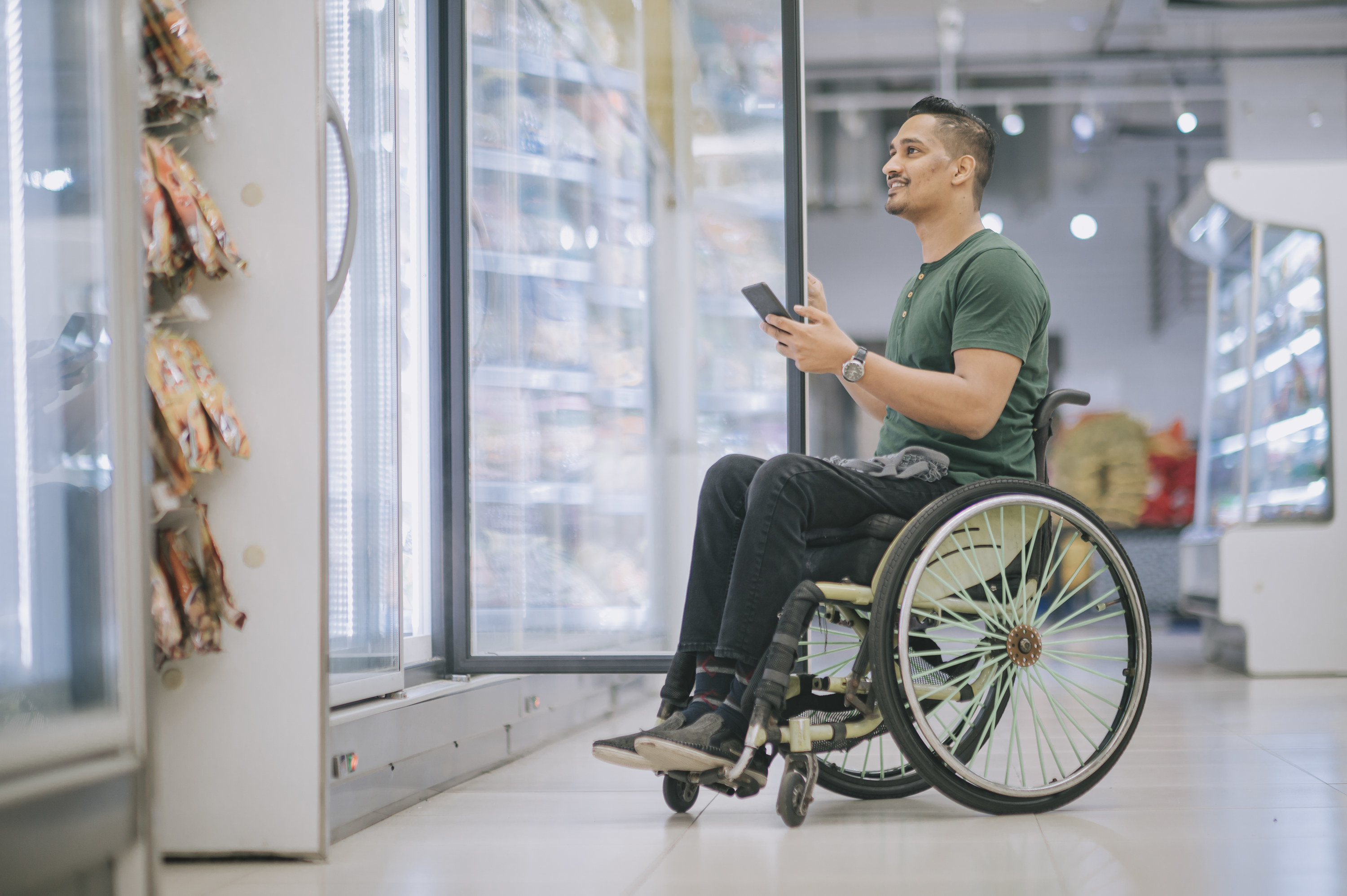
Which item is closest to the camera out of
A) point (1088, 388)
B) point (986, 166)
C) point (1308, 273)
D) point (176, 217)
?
point (176, 217)

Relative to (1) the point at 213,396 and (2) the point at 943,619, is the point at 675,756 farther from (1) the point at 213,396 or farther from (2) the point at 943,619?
(1) the point at 213,396

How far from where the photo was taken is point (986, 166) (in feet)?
6.97

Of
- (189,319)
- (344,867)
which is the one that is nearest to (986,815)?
(344,867)

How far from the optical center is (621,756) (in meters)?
1.71

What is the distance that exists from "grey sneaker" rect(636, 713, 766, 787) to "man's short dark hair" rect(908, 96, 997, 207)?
1.04 m

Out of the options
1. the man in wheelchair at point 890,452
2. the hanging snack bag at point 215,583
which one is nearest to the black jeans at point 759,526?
the man in wheelchair at point 890,452

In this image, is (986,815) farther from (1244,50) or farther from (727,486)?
(1244,50)

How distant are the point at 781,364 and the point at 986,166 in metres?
0.77

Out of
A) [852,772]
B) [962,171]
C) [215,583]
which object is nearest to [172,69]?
[215,583]

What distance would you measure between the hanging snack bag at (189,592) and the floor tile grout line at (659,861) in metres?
0.66

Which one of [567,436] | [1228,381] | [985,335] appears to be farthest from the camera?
[1228,381]

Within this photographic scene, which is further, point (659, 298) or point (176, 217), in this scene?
point (659, 298)

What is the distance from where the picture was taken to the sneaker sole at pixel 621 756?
1704 millimetres

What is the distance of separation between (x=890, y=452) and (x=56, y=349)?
52.9 inches
